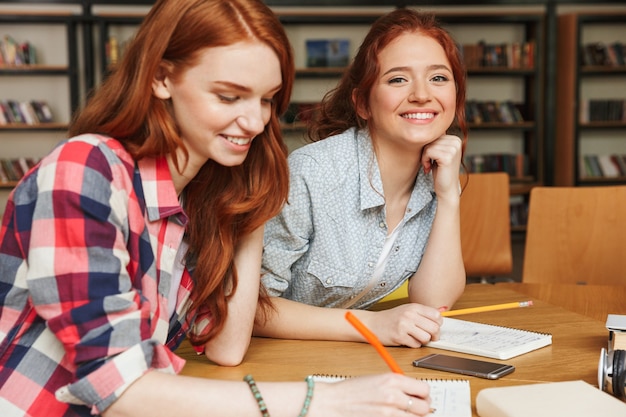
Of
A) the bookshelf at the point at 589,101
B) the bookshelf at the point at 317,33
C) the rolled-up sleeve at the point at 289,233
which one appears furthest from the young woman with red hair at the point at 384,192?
the bookshelf at the point at 589,101

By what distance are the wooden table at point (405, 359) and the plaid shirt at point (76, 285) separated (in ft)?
0.91

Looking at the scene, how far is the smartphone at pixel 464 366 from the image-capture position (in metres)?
1.27

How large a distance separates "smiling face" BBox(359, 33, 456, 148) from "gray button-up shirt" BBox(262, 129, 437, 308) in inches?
4.4

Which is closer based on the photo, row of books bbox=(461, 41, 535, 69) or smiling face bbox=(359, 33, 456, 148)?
smiling face bbox=(359, 33, 456, 148)

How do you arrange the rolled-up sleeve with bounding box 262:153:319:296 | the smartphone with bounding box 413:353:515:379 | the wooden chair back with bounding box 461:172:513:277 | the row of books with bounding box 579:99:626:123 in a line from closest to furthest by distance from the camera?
the smartphone with bounding box 413:353:515:379, the rolled-up sleeve with bounding box 262:153:319:296, the wooden chair back with bounding box 461:172:513:277, the row of books with bounding box 579:99:626:123

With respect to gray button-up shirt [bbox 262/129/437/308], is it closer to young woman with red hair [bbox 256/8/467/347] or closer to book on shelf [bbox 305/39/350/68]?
young woman with red hair [bbox 256/8/467/347]

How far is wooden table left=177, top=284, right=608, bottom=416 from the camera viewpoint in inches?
50.8

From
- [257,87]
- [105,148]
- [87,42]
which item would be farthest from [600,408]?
[87,42]

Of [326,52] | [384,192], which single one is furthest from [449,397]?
[326,52]

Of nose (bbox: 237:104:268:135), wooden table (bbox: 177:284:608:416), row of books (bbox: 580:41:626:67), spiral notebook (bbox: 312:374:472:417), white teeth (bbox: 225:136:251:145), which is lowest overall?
wooden table (bbox: 177:284:608:416)

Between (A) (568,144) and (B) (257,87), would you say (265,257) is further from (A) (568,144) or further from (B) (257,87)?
(A) (568,144)

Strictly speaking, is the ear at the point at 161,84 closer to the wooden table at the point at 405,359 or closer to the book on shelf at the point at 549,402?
the wooden table at the point at 405,359

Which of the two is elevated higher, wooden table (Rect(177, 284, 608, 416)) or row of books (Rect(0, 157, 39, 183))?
wooden table (Rect(177, 284, 608, 416))

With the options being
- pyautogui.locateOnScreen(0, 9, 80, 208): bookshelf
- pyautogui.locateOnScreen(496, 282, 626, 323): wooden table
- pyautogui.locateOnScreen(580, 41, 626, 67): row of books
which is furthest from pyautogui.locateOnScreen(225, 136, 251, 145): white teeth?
pyautogui.locateOnScreen(580, 41, 626, 67): row of books
